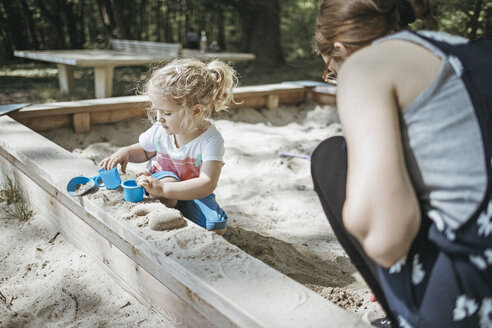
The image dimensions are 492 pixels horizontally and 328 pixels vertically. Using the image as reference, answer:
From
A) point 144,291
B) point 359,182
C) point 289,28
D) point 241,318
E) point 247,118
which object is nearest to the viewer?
point 359,182

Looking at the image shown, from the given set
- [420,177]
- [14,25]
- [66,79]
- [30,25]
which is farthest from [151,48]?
[420,177]

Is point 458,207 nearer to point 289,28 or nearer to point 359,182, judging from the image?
point 359,182

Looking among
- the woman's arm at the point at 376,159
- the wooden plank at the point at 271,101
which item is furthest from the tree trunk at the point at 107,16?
the woman's arm at the point at 376,159

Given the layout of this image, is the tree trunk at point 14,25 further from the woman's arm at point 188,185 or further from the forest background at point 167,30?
the woman's arm at point 188,185

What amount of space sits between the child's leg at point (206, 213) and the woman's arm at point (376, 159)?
3.42 feet

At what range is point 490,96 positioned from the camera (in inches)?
35.6

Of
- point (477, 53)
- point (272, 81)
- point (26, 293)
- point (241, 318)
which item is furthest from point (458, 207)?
point (272, 81)

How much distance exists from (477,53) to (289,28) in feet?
50.7

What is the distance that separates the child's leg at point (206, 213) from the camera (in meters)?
1.90

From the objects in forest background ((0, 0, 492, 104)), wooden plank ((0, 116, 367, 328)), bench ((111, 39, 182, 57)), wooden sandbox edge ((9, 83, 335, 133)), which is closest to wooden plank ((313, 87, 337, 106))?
forest background ((0, 0, 492, 104))

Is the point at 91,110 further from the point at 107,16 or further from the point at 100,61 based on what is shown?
the point at 107,16

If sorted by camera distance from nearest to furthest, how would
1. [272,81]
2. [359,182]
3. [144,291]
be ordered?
[359,182], [144,291], [272,81]

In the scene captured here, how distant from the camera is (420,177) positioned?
94 centimetres

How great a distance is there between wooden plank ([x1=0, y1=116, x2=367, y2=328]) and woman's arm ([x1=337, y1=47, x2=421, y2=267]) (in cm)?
25
